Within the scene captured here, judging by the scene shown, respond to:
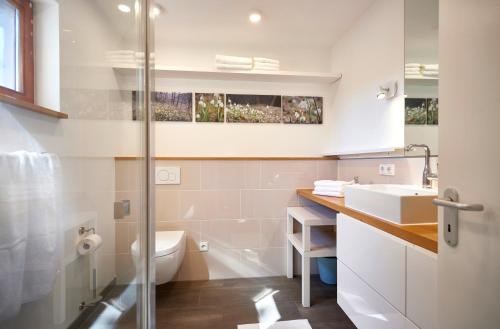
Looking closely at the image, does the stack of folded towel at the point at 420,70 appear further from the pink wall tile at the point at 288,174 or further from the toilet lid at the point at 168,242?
the toilet lid at the point at 168,242

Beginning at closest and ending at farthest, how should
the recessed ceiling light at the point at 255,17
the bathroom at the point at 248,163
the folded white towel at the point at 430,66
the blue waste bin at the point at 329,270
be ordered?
the bathroom at the point at 248,163, the folded white towel at the point at 430,66, the recessed ceiling light at the point at 255,17, the blue waste bin at the point at 329,270

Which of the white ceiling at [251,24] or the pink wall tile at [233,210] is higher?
the white ceiling at [251,24]

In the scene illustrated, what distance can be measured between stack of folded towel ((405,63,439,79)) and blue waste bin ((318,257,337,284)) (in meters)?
1.56

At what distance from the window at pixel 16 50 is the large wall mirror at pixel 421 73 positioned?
6.89 ft

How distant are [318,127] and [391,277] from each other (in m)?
1.62

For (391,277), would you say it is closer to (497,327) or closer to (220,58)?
(497,327)

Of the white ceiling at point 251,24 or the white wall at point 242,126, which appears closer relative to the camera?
the white ceiling at point 251,24

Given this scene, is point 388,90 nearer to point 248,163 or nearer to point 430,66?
point 430,66

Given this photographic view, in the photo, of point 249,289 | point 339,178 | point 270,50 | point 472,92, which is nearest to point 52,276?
point 249,289

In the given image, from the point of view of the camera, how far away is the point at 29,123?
1.01 m

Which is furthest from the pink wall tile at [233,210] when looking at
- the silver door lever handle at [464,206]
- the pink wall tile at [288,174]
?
the silver door lever handle at [464,206]

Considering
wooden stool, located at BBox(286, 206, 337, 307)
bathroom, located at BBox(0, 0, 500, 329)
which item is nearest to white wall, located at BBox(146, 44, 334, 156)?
bathroom, located at BBox(0, 0, 500, 329)

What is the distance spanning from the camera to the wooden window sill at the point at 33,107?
90 cm

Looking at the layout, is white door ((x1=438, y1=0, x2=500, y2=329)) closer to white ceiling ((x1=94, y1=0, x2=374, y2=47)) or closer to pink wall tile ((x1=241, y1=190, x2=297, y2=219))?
white ceiling ((x1=94, y1=0, x2=374, y2=47))
